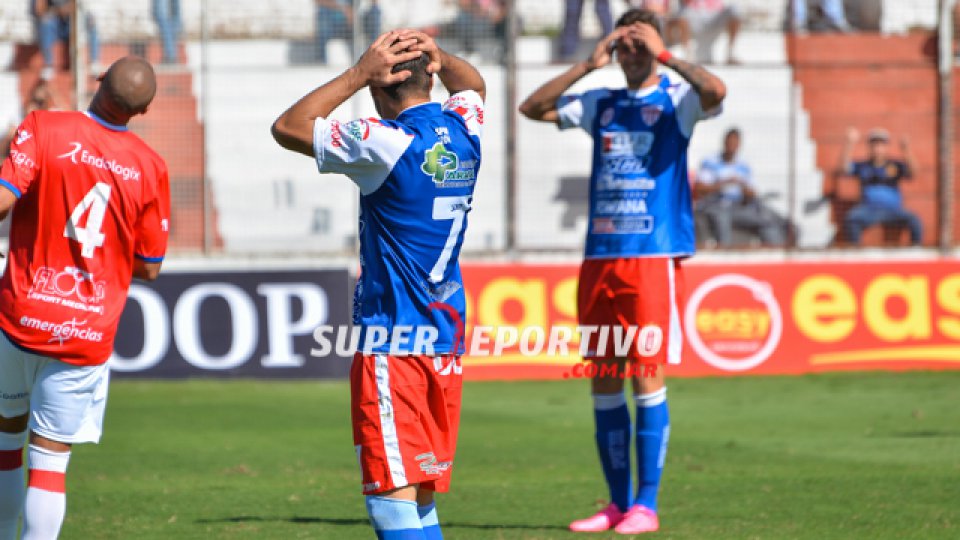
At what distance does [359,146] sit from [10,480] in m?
2.21

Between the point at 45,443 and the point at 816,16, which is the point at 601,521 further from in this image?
the point at 816,16

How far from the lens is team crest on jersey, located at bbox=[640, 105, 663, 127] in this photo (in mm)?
7160

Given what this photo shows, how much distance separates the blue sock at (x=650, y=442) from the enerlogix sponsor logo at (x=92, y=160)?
2.99 meters

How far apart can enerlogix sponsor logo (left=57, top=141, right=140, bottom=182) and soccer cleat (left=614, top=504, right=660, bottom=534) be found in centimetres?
299

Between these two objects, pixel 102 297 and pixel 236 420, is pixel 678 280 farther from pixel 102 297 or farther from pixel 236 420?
pixel 236 420

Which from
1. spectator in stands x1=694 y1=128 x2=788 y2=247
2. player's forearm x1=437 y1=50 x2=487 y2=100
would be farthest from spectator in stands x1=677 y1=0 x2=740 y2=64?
player's forearm x1=437 y1=50 x2=487 y2=100

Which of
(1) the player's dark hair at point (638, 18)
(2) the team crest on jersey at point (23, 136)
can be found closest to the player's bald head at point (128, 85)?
(2) the team crest on jersey at point (23, 136)

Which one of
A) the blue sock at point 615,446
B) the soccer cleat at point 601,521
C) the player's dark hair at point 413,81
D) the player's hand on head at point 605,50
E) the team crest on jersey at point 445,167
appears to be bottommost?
the soccer cleat at point 601,521

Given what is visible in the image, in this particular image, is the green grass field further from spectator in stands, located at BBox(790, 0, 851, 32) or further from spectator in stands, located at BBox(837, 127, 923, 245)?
spectator in stands, located at BBox(790, 0, 851, 32)

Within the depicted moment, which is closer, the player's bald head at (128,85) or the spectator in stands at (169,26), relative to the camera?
the player's bald head at (128,85)

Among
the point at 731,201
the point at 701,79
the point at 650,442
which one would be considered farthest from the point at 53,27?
the point at 650,442

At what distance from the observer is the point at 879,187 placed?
14.8 m

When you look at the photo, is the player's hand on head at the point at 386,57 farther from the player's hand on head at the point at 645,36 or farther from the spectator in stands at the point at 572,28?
the spectator in stands at the point at 572,28

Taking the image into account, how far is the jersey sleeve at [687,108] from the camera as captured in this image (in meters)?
7.09
